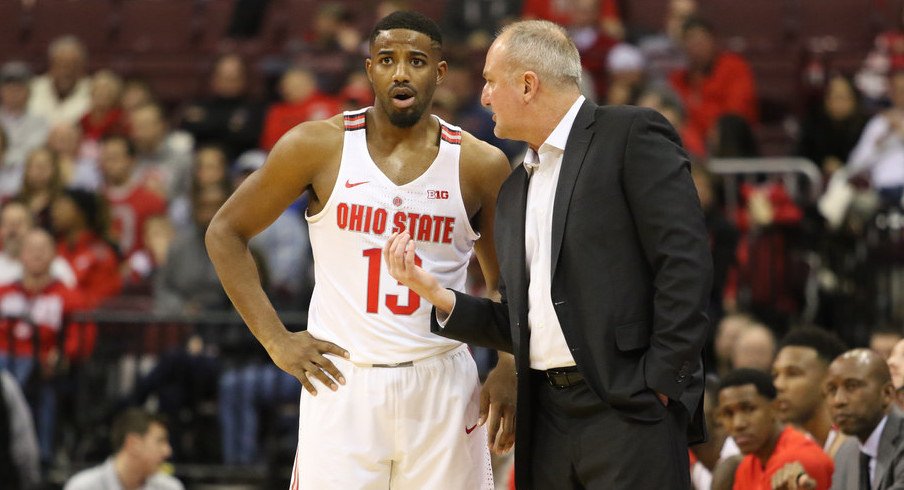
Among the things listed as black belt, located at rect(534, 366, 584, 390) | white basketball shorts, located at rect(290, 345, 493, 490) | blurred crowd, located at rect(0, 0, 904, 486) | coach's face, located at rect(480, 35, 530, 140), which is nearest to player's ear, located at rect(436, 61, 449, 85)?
coach's face, located at rect(480, 35, 530, 140)

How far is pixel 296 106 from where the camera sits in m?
11.6

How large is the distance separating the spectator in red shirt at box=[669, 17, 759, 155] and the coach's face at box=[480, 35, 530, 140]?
6.84 meters

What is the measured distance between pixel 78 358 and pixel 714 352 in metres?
4.39

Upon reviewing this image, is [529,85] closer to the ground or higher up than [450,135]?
higher up

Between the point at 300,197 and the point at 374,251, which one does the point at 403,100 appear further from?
the point at 300,197

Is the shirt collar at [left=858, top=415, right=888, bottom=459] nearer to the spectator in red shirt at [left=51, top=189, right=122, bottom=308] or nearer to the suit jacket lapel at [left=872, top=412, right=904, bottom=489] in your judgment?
the suit jacket lapel at [left=872, top=412, right=904, bottom=489]

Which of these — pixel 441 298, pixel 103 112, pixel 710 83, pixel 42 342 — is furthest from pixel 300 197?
pixel 103 112

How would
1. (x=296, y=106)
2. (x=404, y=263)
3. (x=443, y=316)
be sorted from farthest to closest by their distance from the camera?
(x=296, y=106)
(x=443, y=316)
(x=404, y=263)

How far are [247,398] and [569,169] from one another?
5.02 m

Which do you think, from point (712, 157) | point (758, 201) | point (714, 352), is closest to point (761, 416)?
point (714, 352)

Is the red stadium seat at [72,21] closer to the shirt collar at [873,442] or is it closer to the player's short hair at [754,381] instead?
the player's short hair at [754,381]

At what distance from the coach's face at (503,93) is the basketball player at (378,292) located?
37cm

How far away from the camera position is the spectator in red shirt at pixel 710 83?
449 inches

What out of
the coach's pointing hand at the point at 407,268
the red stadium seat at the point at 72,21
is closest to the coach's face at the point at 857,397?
the coach's pointing hand at the point at 407,268
